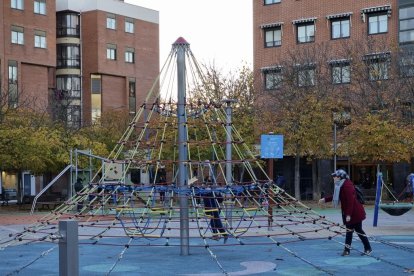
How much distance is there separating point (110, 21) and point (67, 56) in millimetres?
5089

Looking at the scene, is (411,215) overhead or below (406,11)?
below

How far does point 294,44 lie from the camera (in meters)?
45.8

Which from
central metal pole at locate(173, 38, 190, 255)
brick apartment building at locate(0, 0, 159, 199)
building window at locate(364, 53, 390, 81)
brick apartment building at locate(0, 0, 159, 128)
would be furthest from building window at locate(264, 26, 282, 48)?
central metal pole at locate(173, 38, 190, 255)

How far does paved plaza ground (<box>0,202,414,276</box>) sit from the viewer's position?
12578 mm

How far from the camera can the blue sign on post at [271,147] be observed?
20.7m

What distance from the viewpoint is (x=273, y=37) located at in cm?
4722

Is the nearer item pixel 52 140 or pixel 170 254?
pixel 170 254

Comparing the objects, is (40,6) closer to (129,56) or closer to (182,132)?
(129,56)

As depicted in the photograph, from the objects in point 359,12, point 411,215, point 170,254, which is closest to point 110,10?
point 359,12

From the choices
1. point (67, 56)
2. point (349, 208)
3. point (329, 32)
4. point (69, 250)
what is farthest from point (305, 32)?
point (69, 250)

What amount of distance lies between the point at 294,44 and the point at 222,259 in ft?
108

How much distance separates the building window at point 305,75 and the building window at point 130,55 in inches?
1054

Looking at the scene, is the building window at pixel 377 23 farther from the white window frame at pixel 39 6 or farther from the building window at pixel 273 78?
the white window frame at pixel 39 6

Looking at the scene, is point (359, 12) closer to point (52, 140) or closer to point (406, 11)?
point (406, 11)
